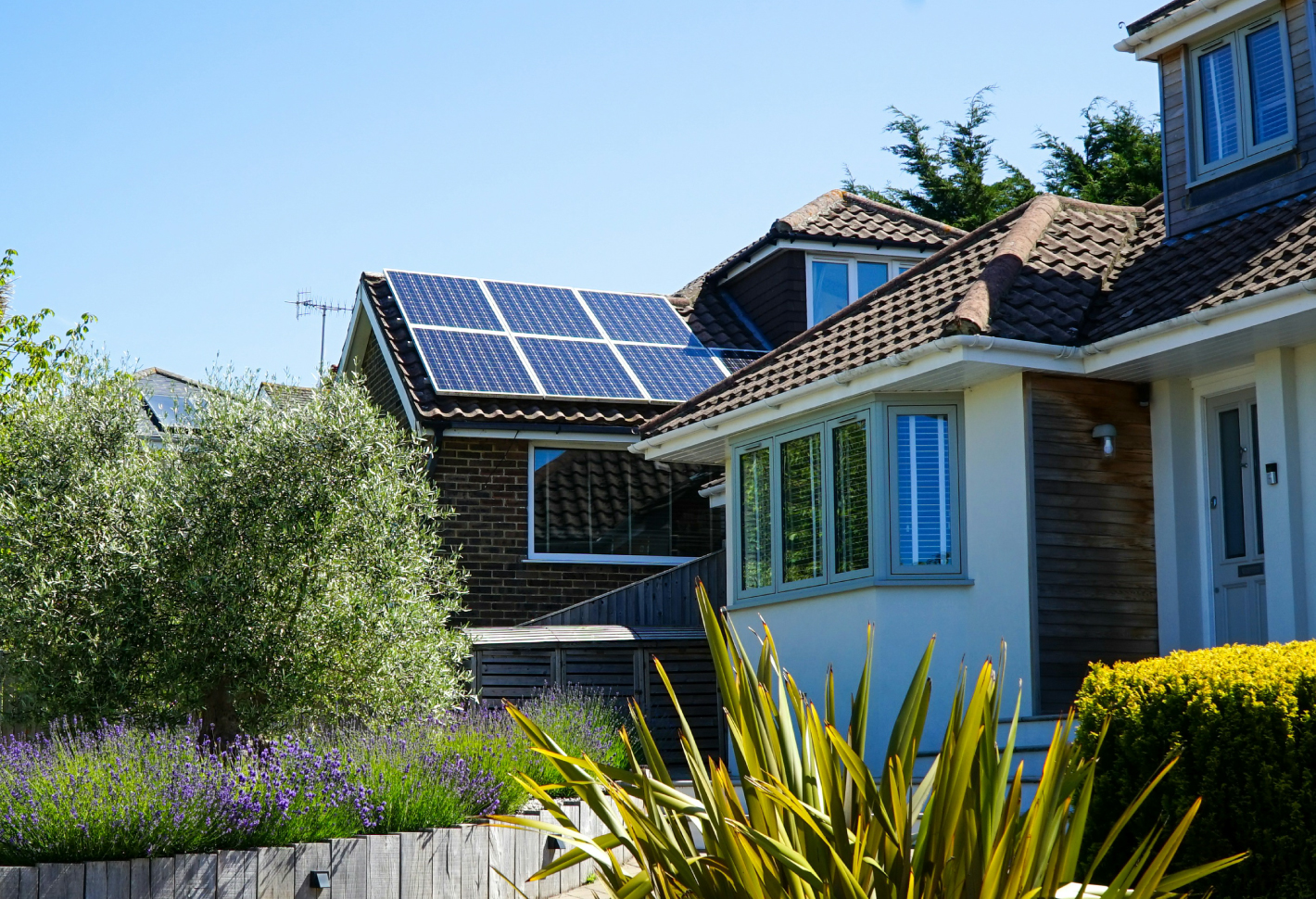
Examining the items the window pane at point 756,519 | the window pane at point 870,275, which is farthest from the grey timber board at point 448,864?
the window pane at point 870,275

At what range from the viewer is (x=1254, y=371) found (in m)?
10.7

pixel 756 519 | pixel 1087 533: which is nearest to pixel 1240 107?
pixel 1087 533

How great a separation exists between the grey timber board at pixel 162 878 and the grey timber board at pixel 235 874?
221 millimetres

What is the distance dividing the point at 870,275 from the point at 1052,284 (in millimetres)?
9114

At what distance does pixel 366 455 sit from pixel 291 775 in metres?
3.10

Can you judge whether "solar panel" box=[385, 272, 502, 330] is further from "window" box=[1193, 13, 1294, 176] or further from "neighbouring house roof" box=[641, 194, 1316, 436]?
"window" box=[1193, 13, 1294, 176]

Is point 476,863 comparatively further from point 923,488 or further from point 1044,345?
point 1044,345

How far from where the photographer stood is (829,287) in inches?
818

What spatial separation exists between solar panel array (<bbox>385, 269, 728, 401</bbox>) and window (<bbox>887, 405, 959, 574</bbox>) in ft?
20.0

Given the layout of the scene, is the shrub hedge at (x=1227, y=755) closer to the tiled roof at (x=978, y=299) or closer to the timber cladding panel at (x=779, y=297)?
the tiled roof at (x=978, y=299)

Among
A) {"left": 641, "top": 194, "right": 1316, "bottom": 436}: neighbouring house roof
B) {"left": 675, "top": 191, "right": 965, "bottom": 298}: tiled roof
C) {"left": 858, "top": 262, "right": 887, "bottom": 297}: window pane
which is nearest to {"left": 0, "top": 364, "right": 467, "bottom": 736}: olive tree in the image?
{"left": 641, "top": 194, "right": 1316, "bottom": 436}: neighbouring house roof

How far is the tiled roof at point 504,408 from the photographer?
16.8m

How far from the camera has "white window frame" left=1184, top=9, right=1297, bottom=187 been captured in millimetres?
11852

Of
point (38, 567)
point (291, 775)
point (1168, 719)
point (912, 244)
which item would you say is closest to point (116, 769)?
point (291, 775)
